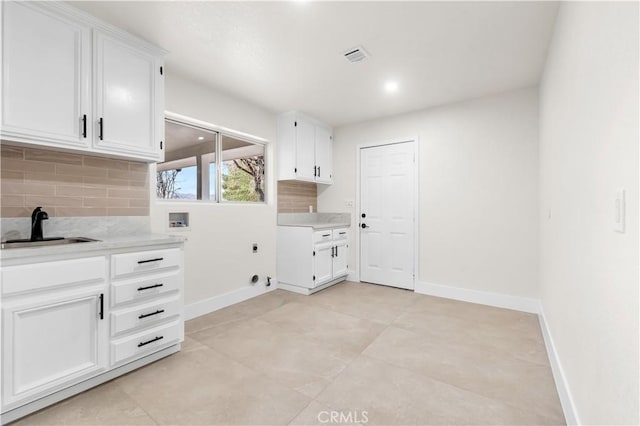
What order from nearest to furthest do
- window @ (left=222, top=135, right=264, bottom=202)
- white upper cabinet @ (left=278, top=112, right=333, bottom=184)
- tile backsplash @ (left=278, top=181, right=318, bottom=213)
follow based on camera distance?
window @ (left=222, top=135, right=264, bottom=202), white upper cabinet @ (left=278, top=112, right=333, bottom=184), tile backsplash @ (left=278, top=181, right=318, bottom=213)

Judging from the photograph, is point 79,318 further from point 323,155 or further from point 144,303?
point 323,155

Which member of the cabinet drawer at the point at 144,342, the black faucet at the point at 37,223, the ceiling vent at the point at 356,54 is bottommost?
the cabinet drawer at the point at 144,342

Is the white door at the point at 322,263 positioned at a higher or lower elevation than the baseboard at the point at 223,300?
higher

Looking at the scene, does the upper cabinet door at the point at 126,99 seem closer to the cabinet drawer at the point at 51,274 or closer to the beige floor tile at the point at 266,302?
the cabinet drawer at the point at 51,274

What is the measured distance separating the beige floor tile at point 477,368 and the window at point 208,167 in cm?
237

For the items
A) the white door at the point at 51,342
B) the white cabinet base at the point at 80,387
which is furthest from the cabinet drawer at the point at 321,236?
the white door at the point at 51,342

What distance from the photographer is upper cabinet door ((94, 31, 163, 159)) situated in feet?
6.89

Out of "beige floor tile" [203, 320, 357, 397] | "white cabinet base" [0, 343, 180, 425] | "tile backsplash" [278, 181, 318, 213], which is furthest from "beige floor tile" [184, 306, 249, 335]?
"tile backsplash" [278, 181, 318, 213]

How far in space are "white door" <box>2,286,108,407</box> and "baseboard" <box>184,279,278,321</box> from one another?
1171 millimetres

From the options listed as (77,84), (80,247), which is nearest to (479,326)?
(80,247)

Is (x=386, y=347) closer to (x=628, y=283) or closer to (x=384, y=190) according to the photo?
(x=628, y=283)

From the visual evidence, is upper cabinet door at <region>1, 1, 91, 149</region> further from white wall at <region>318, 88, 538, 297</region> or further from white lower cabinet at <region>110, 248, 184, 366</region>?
white wall at <region>318, 88, 538, 297</region>

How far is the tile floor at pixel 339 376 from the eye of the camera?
1.63 m

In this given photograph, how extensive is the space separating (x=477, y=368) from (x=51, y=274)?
2.80 meters
